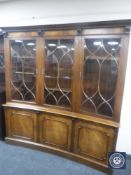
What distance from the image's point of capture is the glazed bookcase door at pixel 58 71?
8.36 feet

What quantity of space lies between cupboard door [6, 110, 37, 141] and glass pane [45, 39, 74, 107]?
1.51 ft

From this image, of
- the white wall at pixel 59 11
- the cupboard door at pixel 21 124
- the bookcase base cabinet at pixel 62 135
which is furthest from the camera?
the cupboard door at pixel 21 124

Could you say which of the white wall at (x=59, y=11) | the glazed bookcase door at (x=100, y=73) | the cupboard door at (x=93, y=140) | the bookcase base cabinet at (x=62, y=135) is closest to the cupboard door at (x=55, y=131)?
the bookcase base cabinet at (x=62, y=135)

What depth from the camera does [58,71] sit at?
2.67 metres

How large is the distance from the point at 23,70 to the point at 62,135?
1276 millimetres

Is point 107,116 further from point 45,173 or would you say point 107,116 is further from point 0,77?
point 0,77

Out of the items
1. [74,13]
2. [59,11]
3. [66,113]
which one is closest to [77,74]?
[66,113]

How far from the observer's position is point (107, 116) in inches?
94.7

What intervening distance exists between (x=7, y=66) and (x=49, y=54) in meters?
0.83

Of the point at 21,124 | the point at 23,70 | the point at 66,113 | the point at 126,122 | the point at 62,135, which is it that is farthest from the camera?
the point at 21,124

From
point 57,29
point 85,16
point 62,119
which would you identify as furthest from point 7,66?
point 85,16

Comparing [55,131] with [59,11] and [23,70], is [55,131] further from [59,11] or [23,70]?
[59,11]

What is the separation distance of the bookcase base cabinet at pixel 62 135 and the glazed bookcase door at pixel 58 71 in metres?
0.26

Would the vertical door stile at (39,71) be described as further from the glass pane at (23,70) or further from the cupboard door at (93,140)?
the cupboard door at (93,140)
